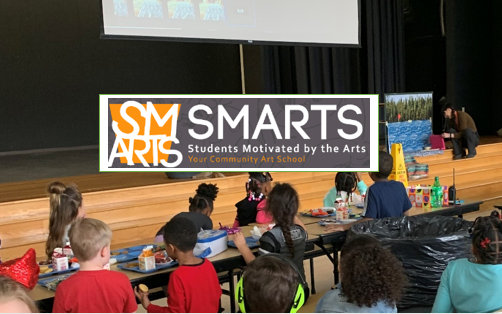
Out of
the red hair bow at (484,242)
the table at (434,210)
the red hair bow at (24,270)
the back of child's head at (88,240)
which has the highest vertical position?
the back of child's head at (88,240)

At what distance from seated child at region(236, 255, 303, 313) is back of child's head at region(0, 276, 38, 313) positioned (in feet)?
2.14

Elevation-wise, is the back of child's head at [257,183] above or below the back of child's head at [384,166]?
below

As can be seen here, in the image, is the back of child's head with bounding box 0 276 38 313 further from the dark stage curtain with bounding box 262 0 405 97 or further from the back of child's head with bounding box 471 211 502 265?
the dark stage curtain with bounding box 262 0 405 97

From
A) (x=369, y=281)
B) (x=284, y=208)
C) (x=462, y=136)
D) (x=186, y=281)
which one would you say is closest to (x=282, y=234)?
(x=284, y=208)

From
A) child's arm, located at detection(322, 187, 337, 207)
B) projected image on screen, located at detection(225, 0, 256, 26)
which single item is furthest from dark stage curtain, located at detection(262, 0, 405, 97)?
child's arm, located at detection(322, 187, 337, 207)

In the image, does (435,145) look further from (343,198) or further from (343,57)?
(343,198)

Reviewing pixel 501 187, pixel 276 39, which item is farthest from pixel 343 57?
pixel 276 39

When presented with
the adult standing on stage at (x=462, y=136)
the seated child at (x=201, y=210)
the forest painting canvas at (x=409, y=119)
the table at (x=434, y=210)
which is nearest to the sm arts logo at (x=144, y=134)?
the seated child at (x=201, y=210)

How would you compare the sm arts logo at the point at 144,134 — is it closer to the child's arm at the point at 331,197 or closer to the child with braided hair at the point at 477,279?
the child's arm at the point at 331,197

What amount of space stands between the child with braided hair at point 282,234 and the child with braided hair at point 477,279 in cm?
90

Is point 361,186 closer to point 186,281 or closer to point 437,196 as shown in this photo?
point 437,196

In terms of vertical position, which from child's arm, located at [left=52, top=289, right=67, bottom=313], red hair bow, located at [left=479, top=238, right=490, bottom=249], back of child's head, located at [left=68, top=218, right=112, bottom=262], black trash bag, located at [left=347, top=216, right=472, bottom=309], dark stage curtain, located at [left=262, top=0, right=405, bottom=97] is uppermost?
dark stage curtain, located at [left=262, top=0, right=405, bottom=97]

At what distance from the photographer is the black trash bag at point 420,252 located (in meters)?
3.71

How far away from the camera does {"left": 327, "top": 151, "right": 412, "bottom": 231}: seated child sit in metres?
3.99
